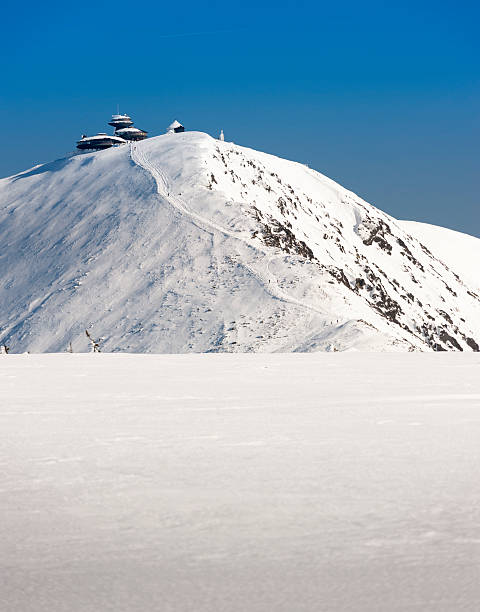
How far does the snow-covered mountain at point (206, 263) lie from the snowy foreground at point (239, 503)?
28.6m

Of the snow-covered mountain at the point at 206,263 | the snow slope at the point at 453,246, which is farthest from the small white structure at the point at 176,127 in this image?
the snow slope at the point at 453,246

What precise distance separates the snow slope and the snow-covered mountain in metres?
11.4

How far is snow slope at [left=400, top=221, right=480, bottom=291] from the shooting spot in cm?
13112

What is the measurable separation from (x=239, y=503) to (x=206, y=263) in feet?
208

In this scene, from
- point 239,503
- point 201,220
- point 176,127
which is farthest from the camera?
point 176,127

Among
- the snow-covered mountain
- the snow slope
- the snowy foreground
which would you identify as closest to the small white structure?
the snow-covered mountain

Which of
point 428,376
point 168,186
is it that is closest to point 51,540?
point 428,376

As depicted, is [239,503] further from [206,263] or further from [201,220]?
[201,220]

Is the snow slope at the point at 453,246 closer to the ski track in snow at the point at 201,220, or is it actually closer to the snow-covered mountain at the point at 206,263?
the snow-covered mountain at the point at 206,263

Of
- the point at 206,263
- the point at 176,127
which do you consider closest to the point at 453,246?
the point at 176,127

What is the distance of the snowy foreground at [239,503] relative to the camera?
4566mm

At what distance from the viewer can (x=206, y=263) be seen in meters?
69.5

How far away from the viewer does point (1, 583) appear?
4.68m

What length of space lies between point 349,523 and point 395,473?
172 cm
